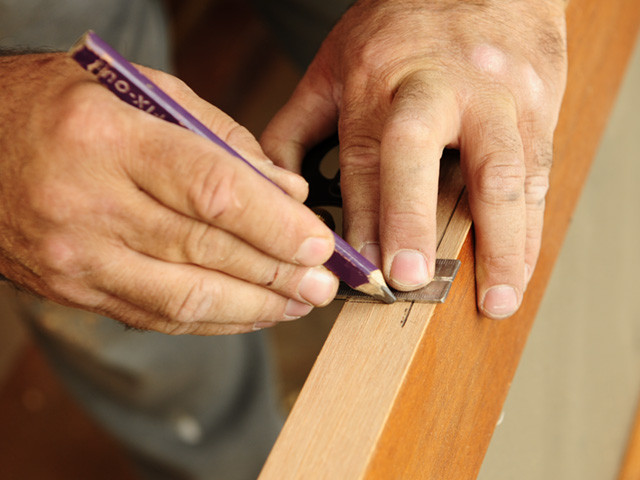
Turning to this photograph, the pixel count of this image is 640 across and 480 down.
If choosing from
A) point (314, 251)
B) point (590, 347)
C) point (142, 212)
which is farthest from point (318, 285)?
point (590, 347)

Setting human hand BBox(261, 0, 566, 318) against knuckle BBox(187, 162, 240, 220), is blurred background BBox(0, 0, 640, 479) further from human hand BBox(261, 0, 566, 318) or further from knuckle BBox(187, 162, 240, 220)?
knuckle BBox(187, 162, 240, 220)

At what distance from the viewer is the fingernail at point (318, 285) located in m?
0.57

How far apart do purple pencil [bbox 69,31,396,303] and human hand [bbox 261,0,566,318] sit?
34mm

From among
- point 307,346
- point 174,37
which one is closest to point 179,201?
point 307,346

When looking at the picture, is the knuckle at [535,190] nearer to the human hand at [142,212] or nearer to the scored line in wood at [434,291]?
the scored line in wood at [434,291]

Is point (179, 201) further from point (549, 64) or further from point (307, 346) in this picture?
point (307, 346)

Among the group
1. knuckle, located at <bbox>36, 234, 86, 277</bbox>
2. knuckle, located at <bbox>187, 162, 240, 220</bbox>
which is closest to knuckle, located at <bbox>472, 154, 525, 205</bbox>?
knuckle, located at <bbox>187, 162, 240, 220</bbox>

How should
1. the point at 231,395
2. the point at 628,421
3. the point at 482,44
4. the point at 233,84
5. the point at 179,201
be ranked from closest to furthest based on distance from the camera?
the point at 179,201 → the point at 482,44 → the point at 628,421 → the point at 231,395 → the point at 233,84

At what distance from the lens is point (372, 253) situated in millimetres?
610

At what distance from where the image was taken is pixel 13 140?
547mm

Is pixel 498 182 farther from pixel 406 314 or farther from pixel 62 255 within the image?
pixel 62 255

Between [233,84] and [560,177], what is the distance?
1.63m

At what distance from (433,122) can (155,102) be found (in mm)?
268

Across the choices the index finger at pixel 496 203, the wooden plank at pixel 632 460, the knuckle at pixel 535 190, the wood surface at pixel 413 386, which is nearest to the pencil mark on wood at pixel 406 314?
the wood surface at pixel 413 386
